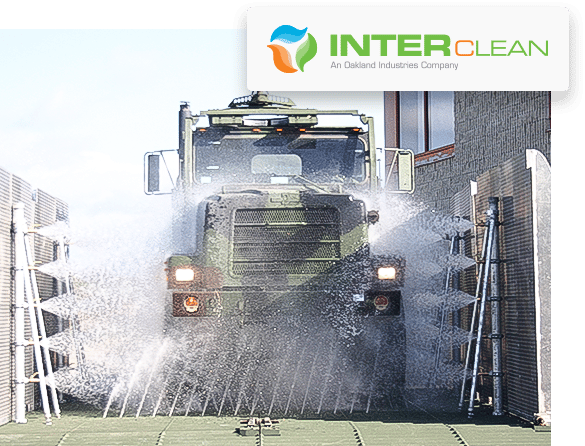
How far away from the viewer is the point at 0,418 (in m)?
8.74

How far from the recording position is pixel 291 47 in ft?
25.2

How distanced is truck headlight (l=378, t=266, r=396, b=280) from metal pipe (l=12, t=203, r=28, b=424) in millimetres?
3283

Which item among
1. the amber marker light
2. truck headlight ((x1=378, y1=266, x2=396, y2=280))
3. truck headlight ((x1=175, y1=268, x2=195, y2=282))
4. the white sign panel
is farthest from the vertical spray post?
the white sign panel

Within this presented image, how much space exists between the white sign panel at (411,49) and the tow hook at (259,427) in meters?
2.78

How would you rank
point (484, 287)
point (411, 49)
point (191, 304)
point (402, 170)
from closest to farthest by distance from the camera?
1. point (411, 49)
2. point (191, 304)
3. point (484, 287)
4. point (402, 170)

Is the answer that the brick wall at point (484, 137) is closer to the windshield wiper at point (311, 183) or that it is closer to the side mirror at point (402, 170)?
the side mirror at point (402, 170)

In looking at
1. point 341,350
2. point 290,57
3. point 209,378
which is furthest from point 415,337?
point 290,57

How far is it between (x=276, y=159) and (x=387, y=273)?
70.8 inches

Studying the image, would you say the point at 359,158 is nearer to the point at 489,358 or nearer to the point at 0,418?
the point at 489,358

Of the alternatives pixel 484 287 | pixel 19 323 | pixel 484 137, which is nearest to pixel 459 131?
pixel 484 137

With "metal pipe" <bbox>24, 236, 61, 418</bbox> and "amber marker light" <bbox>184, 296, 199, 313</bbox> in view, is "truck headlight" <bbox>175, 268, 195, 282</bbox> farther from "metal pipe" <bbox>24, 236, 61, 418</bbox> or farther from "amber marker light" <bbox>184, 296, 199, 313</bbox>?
"metal pipe" <bbox>24, 236, 61, 418</bbox>

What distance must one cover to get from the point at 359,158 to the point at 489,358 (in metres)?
2.45

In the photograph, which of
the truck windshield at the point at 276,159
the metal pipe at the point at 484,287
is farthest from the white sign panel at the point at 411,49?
the truck windshield at the point at 276,159

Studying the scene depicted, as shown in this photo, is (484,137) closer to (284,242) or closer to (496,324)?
(496,324)
